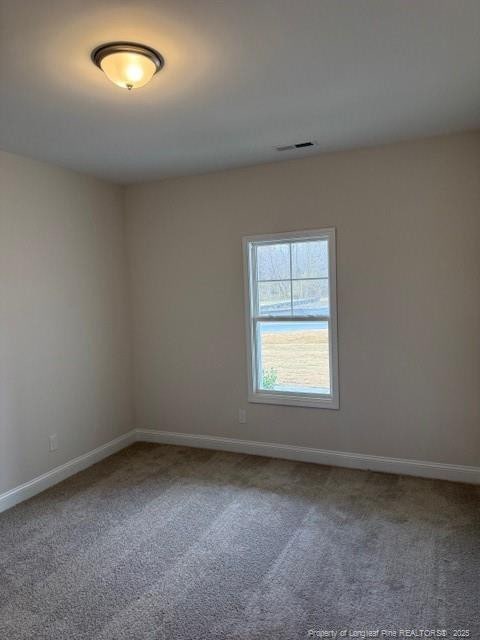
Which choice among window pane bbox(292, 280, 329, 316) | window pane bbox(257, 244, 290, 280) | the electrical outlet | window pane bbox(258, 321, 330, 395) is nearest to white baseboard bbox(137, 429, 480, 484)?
window pane bbox(258, 321, 330, 395)

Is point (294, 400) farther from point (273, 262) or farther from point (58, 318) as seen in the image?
point (58, 318)

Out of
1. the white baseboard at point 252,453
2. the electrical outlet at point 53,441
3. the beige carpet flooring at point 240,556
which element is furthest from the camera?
the electrical outlet at point 53,441

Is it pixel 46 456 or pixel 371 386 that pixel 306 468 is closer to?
pixel 371 386

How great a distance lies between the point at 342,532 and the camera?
9.41ft

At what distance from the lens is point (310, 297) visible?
3.96 metres

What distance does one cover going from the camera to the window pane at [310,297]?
3.92 meters

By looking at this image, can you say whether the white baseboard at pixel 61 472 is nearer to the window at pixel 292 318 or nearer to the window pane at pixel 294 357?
the window at pixel 292 318

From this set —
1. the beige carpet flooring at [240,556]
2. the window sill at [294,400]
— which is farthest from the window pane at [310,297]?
the beige carpet flooring at [240,556]

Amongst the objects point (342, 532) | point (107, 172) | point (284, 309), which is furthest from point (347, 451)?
point (107, 172)

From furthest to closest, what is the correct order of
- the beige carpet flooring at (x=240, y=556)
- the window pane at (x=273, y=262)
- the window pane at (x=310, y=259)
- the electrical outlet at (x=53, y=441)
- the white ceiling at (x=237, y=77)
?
the window pane at (x=273, y=262), the window pane at (x=310, y=259), the electrical outlet at (x=53, y=441), the beige carpet flooring at (x=240, y=556), the white ceiling at (x=237, y=77)

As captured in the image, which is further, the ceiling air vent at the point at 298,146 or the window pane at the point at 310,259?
the window pane at the point at 310,259

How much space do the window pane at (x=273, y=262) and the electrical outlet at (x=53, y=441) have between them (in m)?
2.20

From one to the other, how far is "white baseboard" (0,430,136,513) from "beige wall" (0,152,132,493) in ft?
0.17

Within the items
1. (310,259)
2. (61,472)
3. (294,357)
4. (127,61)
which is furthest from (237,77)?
(61,472)
